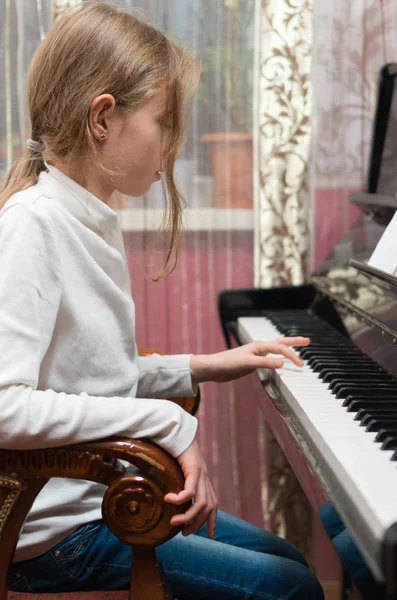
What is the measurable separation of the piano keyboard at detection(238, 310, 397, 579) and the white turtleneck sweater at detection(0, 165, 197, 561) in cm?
18

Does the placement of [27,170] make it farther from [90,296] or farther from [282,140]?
[282,140]

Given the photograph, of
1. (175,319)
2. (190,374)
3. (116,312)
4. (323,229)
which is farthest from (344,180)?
(116,312)

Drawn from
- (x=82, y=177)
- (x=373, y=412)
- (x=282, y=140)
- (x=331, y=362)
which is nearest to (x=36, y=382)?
(x=82, y=177)

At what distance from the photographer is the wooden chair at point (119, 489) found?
86 centimetres

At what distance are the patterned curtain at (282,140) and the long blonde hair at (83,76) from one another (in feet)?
3.18

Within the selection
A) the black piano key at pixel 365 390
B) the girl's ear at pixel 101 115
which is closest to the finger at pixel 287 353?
the black piano key at pixel 365 390

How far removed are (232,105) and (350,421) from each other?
1.31 m

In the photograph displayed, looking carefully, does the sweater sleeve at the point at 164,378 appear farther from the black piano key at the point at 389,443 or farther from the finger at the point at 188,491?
the black piano key at the point at 389,443

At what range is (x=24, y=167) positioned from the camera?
42.9 inches

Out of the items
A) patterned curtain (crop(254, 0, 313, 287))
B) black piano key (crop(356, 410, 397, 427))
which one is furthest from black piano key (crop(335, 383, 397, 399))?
patterned curtain (crop(254, 0, 313, 287))

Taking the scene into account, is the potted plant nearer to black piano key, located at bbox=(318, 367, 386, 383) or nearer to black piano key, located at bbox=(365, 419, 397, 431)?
black piano key, located at bbox=(318, 367, 386, 383)

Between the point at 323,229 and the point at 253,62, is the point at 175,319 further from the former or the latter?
the point at 253,62

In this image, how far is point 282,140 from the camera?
204cm

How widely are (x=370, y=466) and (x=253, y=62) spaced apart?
4.88 feet
